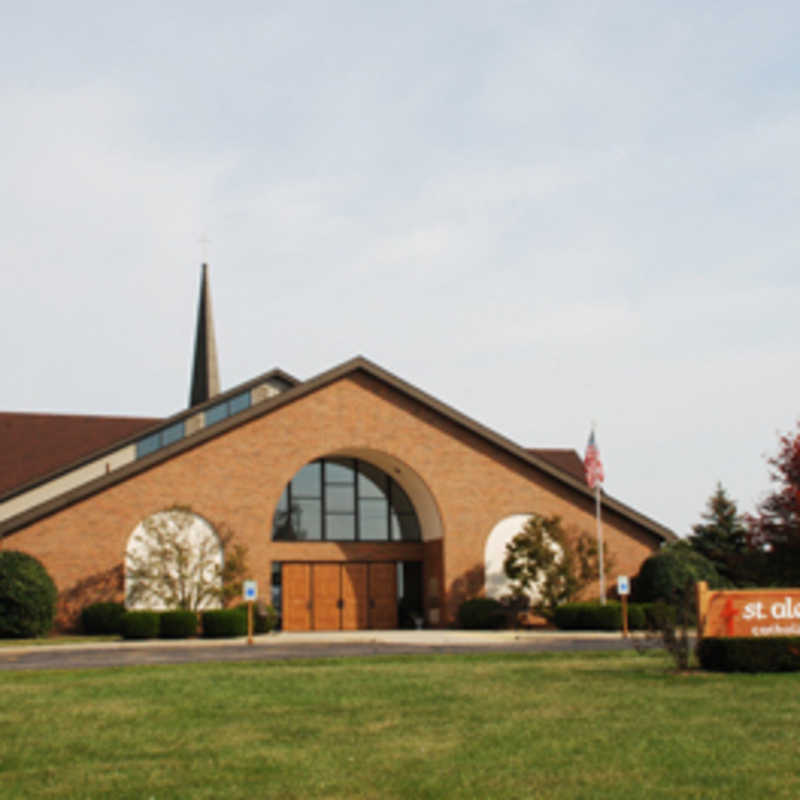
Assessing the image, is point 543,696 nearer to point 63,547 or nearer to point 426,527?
point 63,547

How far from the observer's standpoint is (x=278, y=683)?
58.8 feet

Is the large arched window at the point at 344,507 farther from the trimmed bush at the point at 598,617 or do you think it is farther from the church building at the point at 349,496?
the trimmed bush at the point at 598,617

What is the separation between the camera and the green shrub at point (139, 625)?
34.0 meters

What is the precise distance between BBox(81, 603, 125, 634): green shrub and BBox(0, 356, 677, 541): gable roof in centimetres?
370

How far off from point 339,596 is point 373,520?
3.37m

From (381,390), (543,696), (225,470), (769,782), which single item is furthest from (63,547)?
(769,782)

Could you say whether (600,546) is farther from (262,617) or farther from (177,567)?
(177,567)

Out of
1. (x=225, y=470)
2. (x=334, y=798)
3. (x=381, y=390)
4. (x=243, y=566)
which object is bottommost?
(x=334, y=798)

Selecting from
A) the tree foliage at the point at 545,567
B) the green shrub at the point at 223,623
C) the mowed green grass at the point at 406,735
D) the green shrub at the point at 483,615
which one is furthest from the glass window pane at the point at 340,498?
the mowed green grass at the point at 406,735

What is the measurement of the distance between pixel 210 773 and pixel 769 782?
5.03 m

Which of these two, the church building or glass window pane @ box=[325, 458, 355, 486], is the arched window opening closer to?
the church building

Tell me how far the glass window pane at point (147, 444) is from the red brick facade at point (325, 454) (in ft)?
28.3

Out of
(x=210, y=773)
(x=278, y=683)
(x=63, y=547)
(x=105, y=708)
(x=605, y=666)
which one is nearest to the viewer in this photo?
(x=210, y=773)

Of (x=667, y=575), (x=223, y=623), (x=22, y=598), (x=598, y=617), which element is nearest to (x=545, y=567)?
(x=598, y=617)
